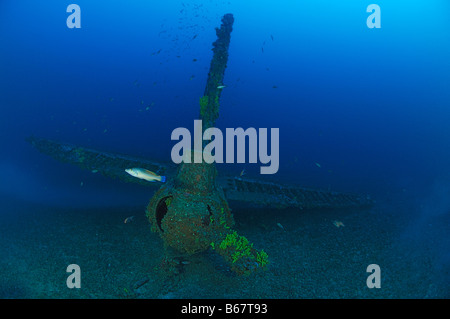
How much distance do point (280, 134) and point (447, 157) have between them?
60.7 ft

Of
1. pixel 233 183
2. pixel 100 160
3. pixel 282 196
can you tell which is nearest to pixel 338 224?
pixel 282 196

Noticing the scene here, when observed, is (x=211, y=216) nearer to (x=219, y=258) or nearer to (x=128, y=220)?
(x=219, y=258)

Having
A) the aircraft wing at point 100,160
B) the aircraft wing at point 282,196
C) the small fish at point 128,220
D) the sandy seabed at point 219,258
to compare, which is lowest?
the sandy seabed at point 219,258

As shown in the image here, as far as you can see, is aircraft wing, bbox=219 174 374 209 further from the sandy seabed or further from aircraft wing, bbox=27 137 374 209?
the sandy seabed

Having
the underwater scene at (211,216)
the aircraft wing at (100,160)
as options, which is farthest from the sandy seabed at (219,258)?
the aircraft wing at (100,160)

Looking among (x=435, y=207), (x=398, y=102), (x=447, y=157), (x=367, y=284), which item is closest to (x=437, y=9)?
(x=398, y=102)

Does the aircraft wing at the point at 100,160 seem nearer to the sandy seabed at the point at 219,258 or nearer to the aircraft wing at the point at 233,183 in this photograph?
the aircraft wing at the point at 233,183

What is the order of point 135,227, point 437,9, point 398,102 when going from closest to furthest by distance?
point 135,227, point 398,102, point 437,9

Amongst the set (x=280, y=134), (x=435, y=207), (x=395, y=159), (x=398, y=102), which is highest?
(x=398, y=102)

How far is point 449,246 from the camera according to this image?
702 cm

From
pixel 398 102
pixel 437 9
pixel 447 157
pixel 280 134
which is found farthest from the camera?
pixel 437 9

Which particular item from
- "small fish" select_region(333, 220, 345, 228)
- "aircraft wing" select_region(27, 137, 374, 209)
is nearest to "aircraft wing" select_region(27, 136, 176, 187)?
"aircraft wing" select_region(27, 137, 374, 209)
